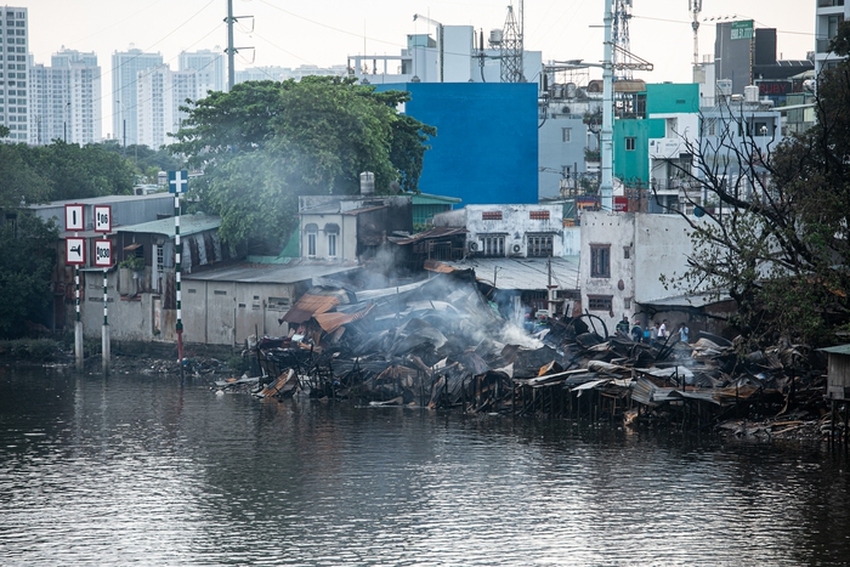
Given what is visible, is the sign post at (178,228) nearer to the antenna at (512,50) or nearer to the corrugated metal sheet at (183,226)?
the corrugated metal sheet at (183,226)

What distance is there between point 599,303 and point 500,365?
762cm

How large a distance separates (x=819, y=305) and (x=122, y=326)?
98.4 ft

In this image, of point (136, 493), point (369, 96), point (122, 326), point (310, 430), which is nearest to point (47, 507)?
point (136, 493)

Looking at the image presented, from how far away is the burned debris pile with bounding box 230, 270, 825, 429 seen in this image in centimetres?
3659

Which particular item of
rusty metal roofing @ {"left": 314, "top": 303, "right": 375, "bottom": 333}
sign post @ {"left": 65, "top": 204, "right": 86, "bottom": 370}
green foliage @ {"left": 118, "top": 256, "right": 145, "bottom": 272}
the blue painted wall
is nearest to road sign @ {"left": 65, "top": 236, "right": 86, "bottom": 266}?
sign post @ {"left": 65, "top": 204, "right": 86, "bottom": 370}

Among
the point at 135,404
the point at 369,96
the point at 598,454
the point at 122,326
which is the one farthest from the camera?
the point at 369,96

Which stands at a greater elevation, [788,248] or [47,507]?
[788,248]

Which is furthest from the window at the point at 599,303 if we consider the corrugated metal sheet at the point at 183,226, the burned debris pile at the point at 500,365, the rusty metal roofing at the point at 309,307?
the corrugated metal sheet at the point at 183,226

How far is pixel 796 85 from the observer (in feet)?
316

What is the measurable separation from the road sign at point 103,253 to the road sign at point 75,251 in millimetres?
797

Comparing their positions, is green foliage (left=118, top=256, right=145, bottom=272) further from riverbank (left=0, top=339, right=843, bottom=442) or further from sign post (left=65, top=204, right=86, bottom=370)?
riverbank (left=0, top=339, right=843, bottom=442)

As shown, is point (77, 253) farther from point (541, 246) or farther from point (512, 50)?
point (512, 50)

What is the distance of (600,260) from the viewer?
155 ft

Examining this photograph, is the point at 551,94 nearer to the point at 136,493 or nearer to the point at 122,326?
the point at 122,326
